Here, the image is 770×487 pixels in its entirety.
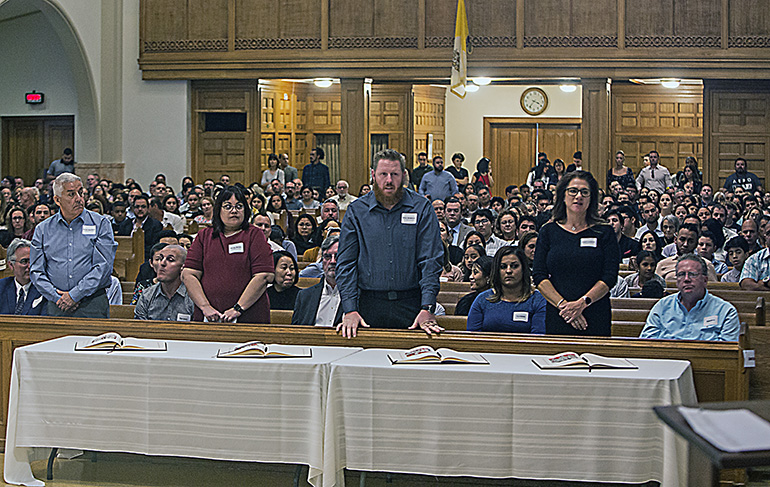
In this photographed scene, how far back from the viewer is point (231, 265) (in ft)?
17.8

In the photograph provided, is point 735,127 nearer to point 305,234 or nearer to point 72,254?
point 305,234

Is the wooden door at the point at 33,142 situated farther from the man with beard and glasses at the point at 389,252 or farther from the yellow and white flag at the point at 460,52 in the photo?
the man with beard and glasses at the point at 389,252

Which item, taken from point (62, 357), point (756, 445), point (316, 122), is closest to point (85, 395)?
point (62, 357)

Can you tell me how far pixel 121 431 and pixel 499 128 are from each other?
1665cm

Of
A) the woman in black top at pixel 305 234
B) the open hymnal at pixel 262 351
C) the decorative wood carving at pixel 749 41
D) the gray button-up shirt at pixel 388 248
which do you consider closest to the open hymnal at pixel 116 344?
the open hymnal at pixel 262 351

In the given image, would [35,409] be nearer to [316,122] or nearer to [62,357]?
[62,357]

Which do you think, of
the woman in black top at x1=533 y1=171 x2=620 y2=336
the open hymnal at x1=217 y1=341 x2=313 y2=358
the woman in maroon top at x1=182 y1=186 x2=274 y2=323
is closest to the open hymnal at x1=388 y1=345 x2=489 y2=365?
the open hymnal at x1=217 y1=341 x2=313 y2=358

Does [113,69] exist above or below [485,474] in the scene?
above

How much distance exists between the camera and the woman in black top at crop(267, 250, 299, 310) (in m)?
6.58

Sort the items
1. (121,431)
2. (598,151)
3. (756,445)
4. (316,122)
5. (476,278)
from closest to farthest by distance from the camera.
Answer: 1. (756,445)
2. (121,431)
3. (476,278)
4. (598,151)
5. (316,122)

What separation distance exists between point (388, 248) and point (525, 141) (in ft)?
52.2

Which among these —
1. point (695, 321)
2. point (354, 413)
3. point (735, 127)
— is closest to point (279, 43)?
point (735, 127)

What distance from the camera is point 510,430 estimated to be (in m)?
4.19

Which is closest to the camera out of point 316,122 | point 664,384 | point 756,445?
point 756,445
